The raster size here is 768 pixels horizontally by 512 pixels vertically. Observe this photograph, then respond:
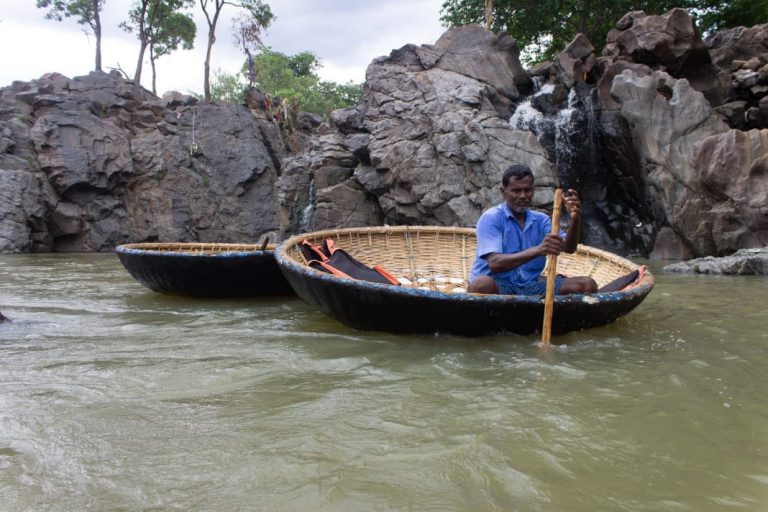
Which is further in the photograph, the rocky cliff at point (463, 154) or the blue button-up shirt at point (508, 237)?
the rocky cliff at point (463, 154)

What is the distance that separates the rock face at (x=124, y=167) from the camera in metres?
12.4

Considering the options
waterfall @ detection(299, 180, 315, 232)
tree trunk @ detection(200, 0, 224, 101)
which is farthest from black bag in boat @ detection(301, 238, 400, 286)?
tree trunk @ detection(200, 0, 224, 101)

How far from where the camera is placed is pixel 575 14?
16922 millimetres

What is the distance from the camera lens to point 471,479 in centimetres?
152

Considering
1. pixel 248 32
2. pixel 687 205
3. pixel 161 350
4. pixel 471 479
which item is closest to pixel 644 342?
pixel 471 479

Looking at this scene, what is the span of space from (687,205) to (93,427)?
8.79 meters

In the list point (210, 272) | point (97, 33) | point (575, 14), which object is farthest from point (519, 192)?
point (97, 33)

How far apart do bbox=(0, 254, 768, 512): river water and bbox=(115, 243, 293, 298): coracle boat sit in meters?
1.10

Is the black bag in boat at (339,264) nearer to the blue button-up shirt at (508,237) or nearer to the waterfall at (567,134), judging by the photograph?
the blue button-up shirt at (508,237)

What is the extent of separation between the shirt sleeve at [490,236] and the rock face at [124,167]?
980 cm

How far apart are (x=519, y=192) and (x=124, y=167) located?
12.4m

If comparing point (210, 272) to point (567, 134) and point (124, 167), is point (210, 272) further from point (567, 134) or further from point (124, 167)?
point (124, 167)

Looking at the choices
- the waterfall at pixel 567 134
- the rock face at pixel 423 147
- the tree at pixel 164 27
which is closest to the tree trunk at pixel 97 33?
the tree at pixel 164 27

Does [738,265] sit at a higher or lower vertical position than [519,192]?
lower
